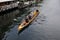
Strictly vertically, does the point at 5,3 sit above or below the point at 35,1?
above

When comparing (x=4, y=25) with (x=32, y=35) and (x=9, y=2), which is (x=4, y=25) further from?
(x=9, y=2)

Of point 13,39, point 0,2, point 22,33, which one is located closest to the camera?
point 13,39

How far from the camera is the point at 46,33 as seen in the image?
41844 millimetres

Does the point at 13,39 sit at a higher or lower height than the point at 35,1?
higher

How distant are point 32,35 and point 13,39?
463 centimetres

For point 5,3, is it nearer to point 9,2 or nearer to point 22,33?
point 9,2

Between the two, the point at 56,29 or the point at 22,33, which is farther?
the point at 56,29

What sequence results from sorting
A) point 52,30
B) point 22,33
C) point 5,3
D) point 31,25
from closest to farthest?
point 22,33 < point 52,30 < point 31,25 < point 5,3

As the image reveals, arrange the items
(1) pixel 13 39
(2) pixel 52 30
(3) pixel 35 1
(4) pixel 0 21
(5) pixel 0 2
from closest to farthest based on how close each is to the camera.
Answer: (1) pixel 13 39 < (2) pixel 52 30 < (4) pixel 0 21 < (5) pixel 0 2 < (3) pixel 35 1

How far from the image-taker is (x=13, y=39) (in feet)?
125

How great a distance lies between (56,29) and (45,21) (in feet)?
26.1

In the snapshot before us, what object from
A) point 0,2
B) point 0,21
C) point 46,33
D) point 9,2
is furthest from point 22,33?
point 9,2

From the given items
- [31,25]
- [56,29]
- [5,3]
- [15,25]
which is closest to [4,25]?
[15,25]

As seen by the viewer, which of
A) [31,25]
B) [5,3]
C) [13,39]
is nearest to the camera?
[13,39]
